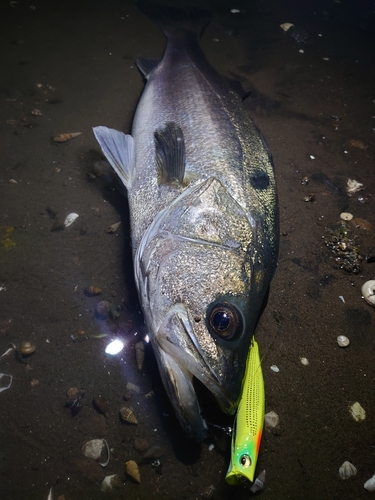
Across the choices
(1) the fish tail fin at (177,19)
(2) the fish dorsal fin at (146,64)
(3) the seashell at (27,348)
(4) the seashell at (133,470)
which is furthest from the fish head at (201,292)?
(1) the fish tail fin at (177,19)

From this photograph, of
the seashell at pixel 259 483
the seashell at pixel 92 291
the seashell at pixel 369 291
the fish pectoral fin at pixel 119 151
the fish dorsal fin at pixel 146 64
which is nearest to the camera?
the seashell at pixel 259 483

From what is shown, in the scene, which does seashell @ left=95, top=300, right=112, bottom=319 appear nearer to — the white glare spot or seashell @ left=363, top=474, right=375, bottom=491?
the white glare spot

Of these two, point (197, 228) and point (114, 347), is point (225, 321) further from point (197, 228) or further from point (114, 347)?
point (114, 347)

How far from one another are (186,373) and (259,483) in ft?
2.83

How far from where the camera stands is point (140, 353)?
7.44ft

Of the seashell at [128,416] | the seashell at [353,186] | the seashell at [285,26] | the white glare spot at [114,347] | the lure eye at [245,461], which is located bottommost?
the seashell at [128,416]

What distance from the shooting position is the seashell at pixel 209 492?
1.85 metres

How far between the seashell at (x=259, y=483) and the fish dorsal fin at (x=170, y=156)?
2.00 m

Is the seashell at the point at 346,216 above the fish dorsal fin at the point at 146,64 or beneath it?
beneath

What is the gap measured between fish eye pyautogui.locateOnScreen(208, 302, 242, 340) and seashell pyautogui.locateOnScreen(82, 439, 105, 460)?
1000 millimetres

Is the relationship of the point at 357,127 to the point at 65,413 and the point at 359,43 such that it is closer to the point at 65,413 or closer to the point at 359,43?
the point at 359,43

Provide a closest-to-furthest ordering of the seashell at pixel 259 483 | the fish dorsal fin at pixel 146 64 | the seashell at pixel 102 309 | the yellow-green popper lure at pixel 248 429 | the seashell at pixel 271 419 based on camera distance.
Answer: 1. the yellow-green popper lure at pixel 248 429
2. the seashell at pixel 259 483
3. the seashell at pixel 271 419
4. the seashell at pixel 102 309
5. the fish dorsal fin at pixel 146 64

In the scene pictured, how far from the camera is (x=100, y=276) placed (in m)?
2.65

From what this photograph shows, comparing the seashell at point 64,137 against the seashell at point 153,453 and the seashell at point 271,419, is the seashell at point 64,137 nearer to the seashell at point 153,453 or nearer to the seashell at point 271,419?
the seashell at point 153,453
